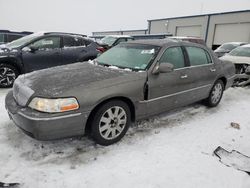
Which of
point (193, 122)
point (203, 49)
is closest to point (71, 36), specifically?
point (203, 49)

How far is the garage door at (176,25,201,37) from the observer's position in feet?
90.9

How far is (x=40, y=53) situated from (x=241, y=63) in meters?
6.56

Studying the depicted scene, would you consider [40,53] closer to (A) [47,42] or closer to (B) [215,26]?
(A) [47,42]

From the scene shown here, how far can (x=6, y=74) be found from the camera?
6.36 metres

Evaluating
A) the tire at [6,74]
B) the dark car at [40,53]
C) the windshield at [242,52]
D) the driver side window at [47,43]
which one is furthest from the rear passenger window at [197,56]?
the windshield at [242,52]

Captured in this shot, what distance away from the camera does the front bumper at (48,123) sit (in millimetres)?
2840

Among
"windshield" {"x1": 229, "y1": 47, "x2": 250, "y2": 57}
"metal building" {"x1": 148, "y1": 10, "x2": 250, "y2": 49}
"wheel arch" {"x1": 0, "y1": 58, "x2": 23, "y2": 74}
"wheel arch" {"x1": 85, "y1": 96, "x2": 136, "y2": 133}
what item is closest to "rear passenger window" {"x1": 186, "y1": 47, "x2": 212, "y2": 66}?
"wheel arch" {"x1": 85, "y1": 96, "x2": 136, "y2": 133}

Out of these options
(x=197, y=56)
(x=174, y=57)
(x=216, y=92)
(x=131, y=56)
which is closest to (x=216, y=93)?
(x=216, y=92)

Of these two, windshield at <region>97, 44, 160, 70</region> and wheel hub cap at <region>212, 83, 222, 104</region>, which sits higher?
windshield at <region>97, 44, 160, 70</region>

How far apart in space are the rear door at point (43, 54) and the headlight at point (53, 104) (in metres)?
4.04

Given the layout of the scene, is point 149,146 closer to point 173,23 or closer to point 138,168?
point 138,168

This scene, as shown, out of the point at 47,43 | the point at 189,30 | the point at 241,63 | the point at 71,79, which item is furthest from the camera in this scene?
the point at 189,30

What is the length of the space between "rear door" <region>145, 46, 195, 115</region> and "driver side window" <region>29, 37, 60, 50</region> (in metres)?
4.12

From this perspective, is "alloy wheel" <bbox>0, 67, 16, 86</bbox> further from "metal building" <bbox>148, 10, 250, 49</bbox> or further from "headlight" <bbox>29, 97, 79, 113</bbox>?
"metal building" <bbox>148, 10, 250, 49</bbox>
